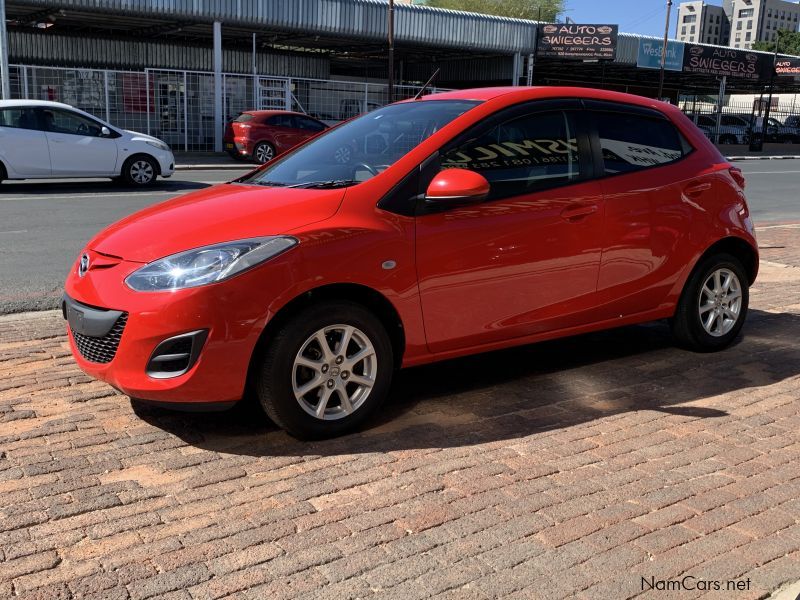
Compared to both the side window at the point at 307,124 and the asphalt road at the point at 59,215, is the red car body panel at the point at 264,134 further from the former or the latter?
the asphalt road at the point at 59,215

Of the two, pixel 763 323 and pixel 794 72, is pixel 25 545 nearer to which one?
pixel 763 323

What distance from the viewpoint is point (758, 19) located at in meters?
177

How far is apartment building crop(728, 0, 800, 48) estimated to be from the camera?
580 ft

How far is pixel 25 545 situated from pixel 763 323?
18.5ft

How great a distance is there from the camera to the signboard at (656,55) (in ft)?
127

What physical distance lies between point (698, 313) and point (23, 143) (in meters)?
12.9

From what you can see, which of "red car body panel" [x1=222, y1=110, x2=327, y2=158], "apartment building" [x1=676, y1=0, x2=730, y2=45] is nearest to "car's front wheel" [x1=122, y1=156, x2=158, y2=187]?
"red car body panel" [x1=222, y1=110, x2=327, y2=158]

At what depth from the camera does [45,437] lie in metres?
3.93

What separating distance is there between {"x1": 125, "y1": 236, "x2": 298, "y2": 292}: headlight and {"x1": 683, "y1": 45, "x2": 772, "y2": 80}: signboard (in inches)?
1611

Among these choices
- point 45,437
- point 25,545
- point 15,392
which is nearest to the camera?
point 25,545

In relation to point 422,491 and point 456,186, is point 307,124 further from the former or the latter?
point 422,491

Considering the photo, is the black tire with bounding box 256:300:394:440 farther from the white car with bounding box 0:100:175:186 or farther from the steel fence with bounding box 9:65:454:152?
the steel fence with bounding box 9:65:454:152

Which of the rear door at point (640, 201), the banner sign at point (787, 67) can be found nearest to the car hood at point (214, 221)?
the rear door at point (640, 201)

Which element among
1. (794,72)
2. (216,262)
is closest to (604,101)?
(216,262)
